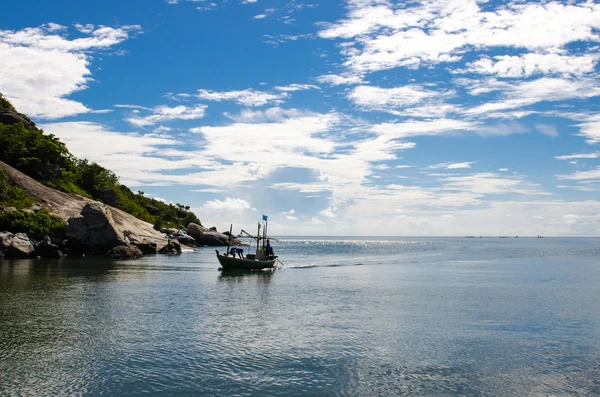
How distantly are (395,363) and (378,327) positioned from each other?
7588 millimetres

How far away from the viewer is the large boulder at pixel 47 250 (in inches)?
2997

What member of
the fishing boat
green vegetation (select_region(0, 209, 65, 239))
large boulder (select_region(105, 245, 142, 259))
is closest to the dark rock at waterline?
large boulder (select_region(105, 245, 142, 259))

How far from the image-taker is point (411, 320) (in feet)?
104

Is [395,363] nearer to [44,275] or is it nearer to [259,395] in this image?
[259,395]

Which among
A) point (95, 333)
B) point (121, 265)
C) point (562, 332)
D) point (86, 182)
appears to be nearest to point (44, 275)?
point (121, 265)

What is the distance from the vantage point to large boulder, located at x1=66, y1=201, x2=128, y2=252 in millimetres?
83688

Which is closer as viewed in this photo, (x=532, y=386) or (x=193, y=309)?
(x=532, y=386)

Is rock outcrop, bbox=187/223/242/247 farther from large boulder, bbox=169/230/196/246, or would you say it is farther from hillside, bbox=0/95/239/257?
large boulder, bbox=169/230/196/246

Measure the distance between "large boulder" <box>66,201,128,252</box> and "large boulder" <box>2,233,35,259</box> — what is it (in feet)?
30.2

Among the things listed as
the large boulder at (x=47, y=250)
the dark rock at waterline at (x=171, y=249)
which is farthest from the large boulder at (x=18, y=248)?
the dark rock at waterline at (x=171, y=249)

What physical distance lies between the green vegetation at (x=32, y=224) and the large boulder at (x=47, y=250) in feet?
16.1

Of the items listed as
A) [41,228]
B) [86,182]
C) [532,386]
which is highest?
[86,182]

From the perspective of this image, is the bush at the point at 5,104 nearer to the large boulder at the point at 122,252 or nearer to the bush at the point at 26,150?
the bush at the point at 26,150

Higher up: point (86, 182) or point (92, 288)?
point (86, 182)
